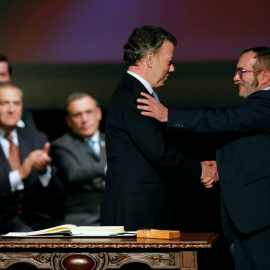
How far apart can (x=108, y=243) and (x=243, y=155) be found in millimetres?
912

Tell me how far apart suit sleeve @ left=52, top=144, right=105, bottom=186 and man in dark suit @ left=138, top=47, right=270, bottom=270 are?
4.63ft

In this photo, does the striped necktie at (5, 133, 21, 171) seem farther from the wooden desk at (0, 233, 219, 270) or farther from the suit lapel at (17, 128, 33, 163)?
the wooden desk at (0, 233, 219, 270)

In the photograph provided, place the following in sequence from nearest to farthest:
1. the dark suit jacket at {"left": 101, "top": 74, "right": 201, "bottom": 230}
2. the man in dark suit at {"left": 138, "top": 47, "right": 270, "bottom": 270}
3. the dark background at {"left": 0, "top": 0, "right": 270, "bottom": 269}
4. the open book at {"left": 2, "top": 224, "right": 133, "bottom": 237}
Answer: the open book at {"left": 2, "top": 224, "right": 133, "bottom": 237} → the man in dark suit at {"left": 138, "top": 47, "right": 270, "bottom": 270} → the dark suit jacket at {"left": 101, "top": 74, "right": 201, "bottom": 230} → the dark background at {"left": 0, "top": 0, "right": 270, "bottom": 269}

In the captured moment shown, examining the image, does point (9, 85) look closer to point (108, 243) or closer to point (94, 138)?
point (94, 138)

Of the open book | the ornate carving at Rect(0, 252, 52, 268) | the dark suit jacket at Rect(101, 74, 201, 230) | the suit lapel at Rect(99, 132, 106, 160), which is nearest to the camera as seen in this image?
the ornate carving at Rect(0, 252, 52, 268)

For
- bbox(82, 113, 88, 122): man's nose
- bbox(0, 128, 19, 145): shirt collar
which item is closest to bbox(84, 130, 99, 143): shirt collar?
bbox(82, 113, 88, 122): man's nose

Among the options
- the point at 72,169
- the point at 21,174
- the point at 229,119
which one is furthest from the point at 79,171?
the point at 229,119

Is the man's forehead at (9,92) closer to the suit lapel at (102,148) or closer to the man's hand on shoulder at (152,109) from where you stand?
the suit lapel at (102,148)

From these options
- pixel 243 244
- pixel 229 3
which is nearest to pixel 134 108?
pixel 243 244

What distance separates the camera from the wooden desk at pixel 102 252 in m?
2.18

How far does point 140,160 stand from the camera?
284cm

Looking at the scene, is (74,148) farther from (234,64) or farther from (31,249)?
(31,249)

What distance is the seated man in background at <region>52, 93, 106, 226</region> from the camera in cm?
429

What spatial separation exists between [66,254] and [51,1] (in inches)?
102
